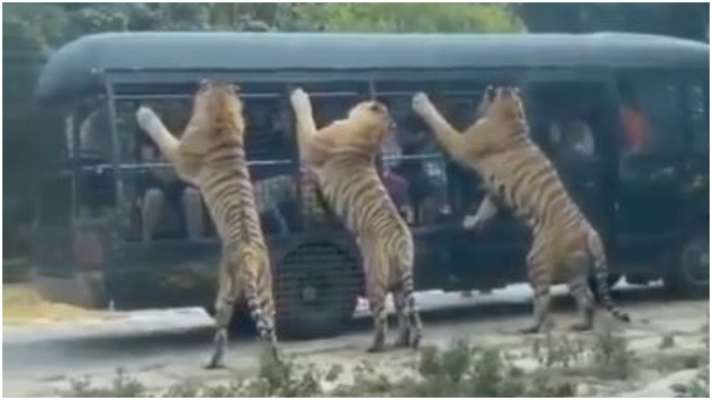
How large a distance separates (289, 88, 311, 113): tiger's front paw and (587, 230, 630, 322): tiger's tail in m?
2.28

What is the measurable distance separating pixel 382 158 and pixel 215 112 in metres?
1.21

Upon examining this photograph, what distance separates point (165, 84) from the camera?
1221cm

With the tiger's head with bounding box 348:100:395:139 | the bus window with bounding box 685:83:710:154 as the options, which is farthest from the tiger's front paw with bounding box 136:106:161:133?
the bus window with bounding box 685:83:710:154

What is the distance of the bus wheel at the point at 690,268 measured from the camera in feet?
46.1

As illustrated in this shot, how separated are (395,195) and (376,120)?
53 cm

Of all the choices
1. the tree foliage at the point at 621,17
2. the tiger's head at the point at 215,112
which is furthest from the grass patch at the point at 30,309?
the tree foliage at the point at 621,17

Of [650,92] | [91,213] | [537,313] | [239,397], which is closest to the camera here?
[239,397]

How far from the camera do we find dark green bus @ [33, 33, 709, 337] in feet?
40.0

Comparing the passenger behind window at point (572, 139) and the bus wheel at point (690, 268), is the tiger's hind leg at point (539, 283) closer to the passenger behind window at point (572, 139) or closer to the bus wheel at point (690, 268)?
the passenger behind window at point (572, 139)

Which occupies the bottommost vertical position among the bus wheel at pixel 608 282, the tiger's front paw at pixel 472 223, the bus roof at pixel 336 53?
the bus wheel at pixel 608 282

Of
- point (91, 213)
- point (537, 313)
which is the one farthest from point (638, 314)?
point (91, 213)

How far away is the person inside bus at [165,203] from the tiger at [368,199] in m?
0.79

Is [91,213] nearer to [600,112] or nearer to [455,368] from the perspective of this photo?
[455,368]

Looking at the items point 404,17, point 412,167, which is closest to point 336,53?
point 404,17
